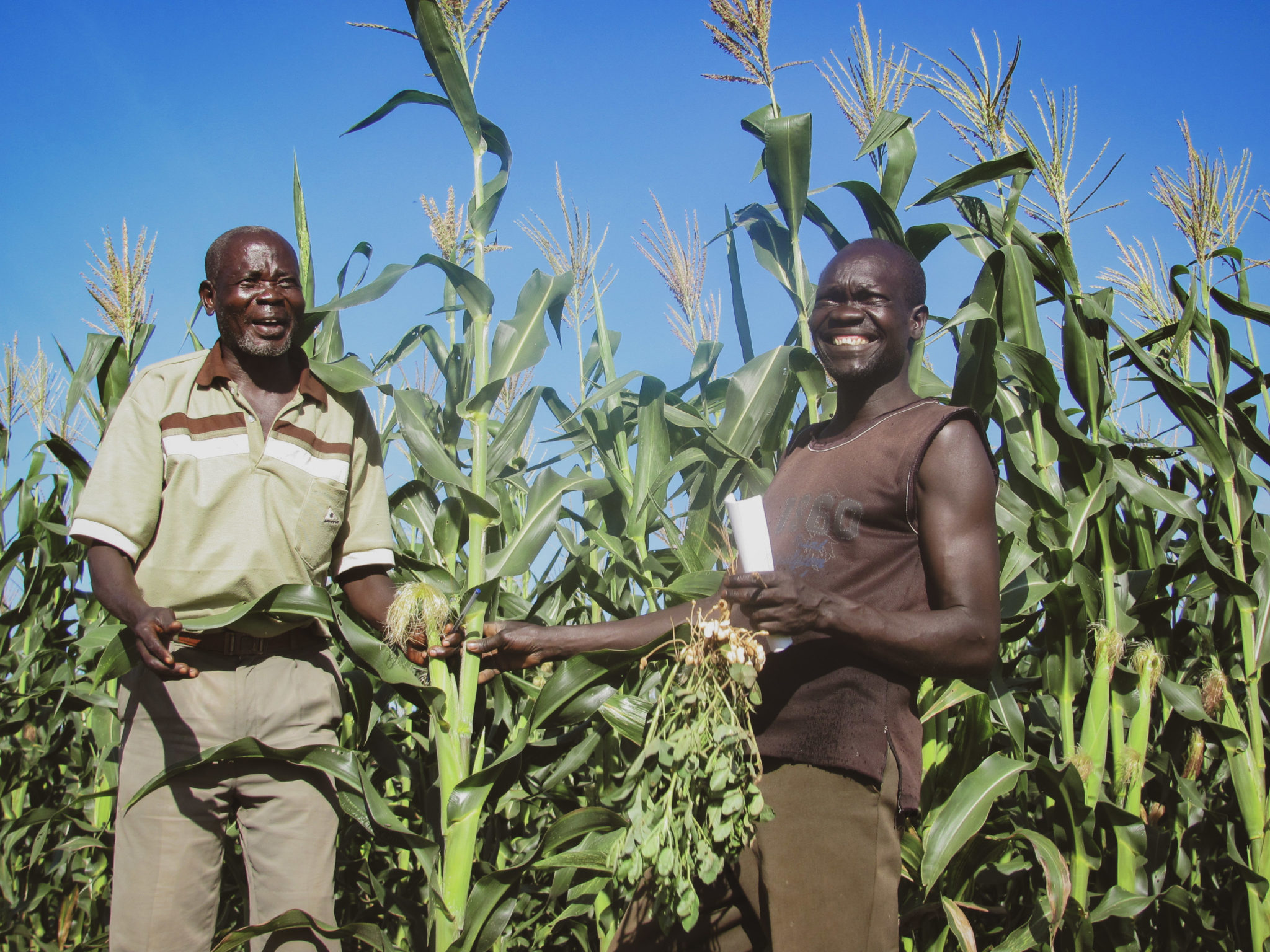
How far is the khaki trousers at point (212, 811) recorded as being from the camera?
2.22 metres

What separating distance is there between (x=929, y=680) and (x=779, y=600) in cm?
137

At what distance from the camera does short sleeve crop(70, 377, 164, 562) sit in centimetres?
223

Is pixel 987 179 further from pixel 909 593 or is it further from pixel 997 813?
pixel 997 813

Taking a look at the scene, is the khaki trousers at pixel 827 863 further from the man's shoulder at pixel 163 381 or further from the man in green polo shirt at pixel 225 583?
the man's shoulder at pixel 163 381

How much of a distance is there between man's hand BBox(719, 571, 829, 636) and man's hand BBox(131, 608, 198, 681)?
53.7 inches

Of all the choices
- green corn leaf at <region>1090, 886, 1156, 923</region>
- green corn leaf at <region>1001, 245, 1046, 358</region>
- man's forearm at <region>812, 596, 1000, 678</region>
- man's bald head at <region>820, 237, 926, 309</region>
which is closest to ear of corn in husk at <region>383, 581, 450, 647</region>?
man's forearm at <region>812, 596, 1000, 678</region>

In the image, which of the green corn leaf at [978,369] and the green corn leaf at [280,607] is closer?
the green corn leaf at [280,607]

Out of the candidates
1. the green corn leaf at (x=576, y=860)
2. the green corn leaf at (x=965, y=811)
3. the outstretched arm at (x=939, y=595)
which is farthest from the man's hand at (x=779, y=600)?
the green corn leaf at (x=576, y=860)

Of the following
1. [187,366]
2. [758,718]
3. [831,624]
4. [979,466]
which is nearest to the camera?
[831,624]

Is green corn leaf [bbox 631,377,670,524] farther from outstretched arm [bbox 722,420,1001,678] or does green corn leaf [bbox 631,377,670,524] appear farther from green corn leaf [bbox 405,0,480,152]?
outstretched arm [bbox 722,420,1001,678]

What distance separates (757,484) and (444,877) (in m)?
1.51

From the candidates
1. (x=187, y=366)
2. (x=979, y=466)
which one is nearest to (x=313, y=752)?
(x=187, y=366)

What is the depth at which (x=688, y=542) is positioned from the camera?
2930mm

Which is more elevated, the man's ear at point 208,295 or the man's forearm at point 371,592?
the man's ear at point 208,295
